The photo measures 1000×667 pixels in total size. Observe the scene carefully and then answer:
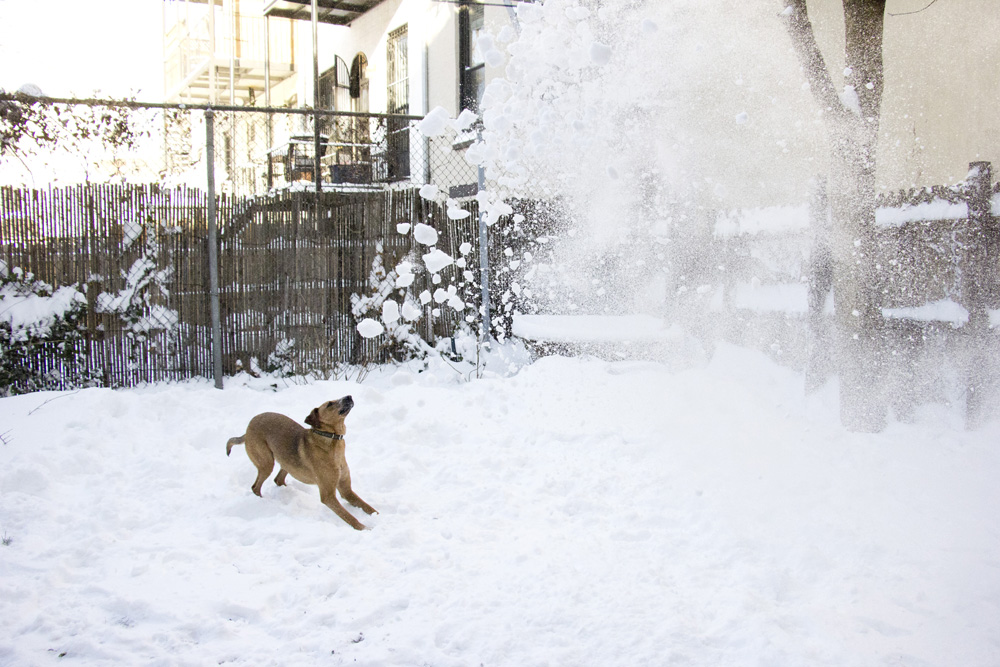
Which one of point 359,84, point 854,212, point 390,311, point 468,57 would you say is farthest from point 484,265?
point 359,84

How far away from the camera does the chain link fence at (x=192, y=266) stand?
20.4ft

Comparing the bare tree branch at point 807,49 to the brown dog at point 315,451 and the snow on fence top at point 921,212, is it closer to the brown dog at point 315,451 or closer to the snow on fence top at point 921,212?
the snow on fence top at point 921,212

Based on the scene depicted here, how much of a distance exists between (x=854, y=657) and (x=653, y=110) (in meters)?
4.79

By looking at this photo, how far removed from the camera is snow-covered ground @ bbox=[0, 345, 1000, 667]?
2.47 m

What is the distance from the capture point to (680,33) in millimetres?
5891

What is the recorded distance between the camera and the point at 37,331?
20.4 feet

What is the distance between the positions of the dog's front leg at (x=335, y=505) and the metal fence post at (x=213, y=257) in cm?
330

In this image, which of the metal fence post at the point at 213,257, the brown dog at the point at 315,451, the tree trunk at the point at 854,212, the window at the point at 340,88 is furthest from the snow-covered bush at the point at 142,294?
the window at the point at 340,88

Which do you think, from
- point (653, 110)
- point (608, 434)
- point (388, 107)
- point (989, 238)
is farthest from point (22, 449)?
point (388, 107)

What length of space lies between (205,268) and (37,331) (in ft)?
4.79

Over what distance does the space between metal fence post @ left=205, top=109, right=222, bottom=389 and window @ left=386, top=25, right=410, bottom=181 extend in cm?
519

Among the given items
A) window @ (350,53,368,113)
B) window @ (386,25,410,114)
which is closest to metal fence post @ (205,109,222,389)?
window @ (386,25,410,114)

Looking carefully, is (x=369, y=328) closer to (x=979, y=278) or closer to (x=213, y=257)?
(x=213, y=257)

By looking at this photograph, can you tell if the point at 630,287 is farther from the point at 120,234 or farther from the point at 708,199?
the point at 120,234
